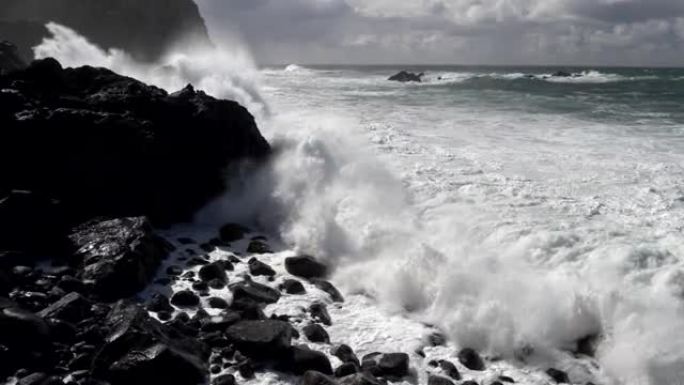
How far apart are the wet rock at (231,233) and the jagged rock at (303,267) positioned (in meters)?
1.79

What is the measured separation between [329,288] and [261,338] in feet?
7.56

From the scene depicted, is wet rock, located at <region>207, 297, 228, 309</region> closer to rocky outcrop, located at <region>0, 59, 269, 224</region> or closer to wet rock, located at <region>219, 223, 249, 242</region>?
wet rock, located at <region>219, 223, 249, 242</region>

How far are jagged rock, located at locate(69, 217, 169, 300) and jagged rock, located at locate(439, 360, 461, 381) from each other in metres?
4.72

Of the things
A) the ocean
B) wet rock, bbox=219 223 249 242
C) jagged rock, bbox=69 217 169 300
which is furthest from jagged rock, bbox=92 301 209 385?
wet rock, bbox=219 223 249 242

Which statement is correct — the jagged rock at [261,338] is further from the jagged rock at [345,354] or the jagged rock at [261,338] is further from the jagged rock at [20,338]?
the jagged rock at [20,338]

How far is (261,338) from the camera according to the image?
22.6ft

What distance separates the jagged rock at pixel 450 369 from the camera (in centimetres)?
692

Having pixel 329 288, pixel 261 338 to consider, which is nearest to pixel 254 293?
pixel 329 288

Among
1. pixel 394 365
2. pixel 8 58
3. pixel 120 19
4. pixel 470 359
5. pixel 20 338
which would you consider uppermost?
pixel 120 19

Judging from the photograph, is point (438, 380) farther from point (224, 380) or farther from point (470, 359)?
point (224, 380)

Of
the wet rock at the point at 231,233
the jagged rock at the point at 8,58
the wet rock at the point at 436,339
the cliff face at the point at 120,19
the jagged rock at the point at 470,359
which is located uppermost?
the cliff face at the point at 120,19

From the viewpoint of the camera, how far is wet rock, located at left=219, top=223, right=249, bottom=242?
11.0 metres

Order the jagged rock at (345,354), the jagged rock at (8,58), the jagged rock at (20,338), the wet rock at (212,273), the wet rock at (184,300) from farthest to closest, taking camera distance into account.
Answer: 1. the jagged rock at (8,58)
2. the wet rock at (212,273)
3. the wet rock at (184,300)
4. the jagged rock at (345,354)
5. the jagged rock at (20,338)

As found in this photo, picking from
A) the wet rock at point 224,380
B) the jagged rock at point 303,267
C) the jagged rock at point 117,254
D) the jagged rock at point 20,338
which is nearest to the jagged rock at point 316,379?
the wet rock at point 224,380
